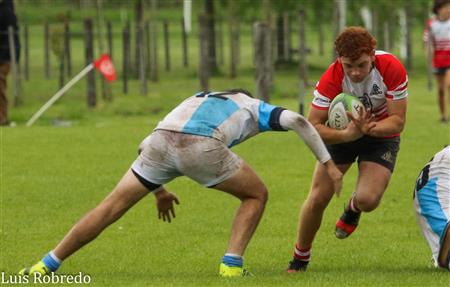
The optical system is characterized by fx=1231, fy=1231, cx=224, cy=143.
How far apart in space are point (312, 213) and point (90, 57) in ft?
54.5

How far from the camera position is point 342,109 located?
31.1ft

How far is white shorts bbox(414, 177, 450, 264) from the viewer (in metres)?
9.79

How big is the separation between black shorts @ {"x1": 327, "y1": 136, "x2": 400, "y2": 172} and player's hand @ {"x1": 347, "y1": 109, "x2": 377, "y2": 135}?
0.43 m

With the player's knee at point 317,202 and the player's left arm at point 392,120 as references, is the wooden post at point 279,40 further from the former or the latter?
the player's left arm at point 392,120

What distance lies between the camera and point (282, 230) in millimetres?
12320

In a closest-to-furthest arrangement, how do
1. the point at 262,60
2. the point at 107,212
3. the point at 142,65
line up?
the point at 107,212 < the point at 262,60 < the point at 142,65

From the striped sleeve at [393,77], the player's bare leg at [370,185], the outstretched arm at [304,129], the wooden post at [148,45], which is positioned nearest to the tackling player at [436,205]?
the player's bare leg at [370,185]

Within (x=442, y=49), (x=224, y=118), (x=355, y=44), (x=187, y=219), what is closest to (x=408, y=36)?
(x=442, y=49)

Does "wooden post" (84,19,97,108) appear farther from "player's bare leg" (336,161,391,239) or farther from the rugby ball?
the rugby ball

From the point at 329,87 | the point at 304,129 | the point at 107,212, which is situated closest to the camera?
the point at 304,129

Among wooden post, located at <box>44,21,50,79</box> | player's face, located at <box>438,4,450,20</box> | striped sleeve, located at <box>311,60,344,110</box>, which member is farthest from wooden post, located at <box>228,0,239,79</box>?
striped sleeve, located at <box>311,60,344,110</box>

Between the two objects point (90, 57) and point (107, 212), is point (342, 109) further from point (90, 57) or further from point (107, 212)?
point (90, 57)

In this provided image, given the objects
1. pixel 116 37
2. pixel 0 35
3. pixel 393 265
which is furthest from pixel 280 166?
pixel 116 37

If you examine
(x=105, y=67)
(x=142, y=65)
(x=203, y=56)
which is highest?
(x=203, y=56)
